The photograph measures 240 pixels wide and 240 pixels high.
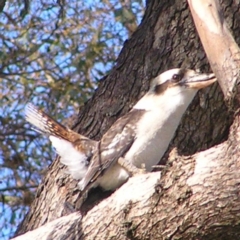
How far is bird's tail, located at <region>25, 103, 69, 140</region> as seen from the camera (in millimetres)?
3869

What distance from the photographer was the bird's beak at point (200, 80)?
3.64 meters

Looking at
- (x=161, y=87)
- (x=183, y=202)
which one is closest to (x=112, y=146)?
(x=161, y=87)

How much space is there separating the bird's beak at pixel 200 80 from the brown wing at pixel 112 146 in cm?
27

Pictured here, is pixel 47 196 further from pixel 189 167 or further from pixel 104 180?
pixel 189 167

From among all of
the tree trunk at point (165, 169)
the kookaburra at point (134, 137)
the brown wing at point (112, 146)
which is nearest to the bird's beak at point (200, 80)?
the kookaburra at point (134, 137)

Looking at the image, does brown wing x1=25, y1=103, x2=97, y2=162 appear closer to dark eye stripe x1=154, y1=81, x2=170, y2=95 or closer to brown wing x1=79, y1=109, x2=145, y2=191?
brown wing x1=79, y1=109, x2=145, y2=191

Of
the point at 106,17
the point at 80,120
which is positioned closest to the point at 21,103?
the point at 106,17

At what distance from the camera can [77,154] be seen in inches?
149

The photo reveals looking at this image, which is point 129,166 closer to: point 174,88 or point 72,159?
point 72,159

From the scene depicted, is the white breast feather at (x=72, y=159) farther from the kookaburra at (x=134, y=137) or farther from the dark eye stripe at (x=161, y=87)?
the dark eye stripe at (x=161, y=87)

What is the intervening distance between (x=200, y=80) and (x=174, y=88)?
18 centimetres

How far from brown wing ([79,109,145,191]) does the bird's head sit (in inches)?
4.1

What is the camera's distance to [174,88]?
3.80m

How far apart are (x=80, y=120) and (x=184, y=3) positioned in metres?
0.87
